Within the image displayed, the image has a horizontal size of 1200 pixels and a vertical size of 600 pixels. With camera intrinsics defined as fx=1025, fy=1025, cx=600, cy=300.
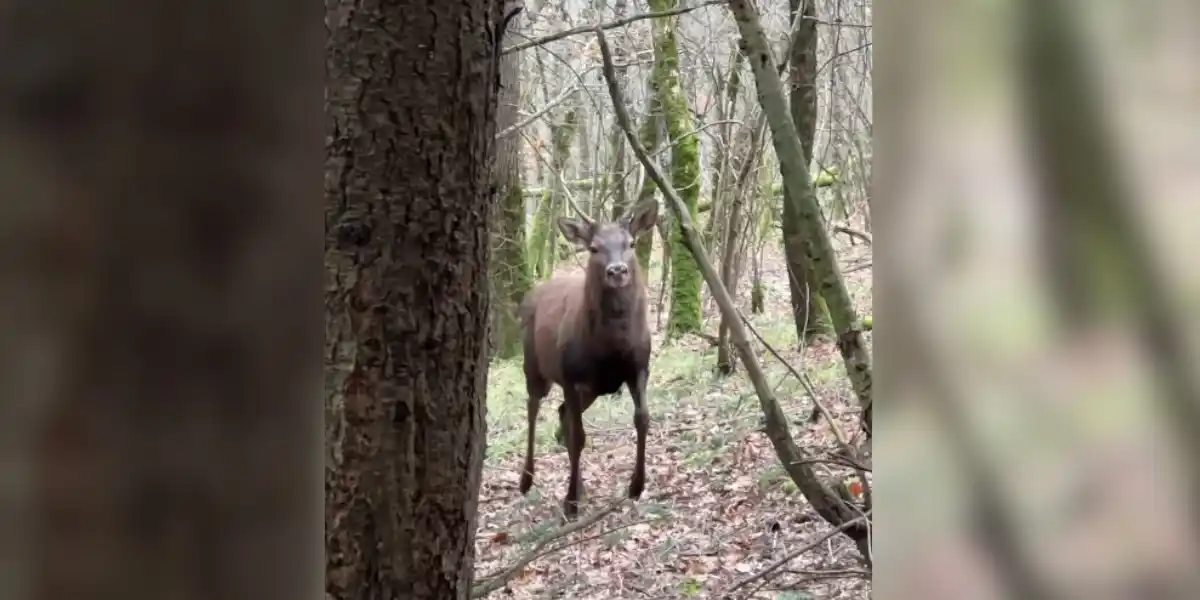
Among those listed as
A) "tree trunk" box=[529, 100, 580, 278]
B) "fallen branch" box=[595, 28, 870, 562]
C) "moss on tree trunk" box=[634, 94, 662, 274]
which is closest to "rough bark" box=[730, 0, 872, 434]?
"fallen branch" box=[595, 28, 870, 562]

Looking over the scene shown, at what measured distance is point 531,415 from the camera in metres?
8.77

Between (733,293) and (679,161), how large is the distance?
2264 millimetres

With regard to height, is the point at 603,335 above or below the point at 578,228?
below

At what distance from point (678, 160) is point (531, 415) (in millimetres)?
4587

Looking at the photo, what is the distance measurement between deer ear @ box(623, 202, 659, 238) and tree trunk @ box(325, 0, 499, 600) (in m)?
5.83
